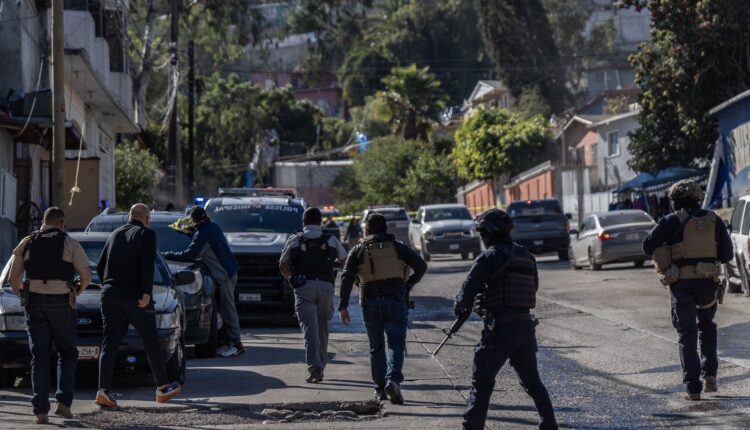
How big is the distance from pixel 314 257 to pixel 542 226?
2531 cm

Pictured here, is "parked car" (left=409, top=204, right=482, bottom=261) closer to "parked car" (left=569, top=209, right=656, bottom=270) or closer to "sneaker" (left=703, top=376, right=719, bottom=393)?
"parked car" (left=569, top=209, right=656, bottom=270)

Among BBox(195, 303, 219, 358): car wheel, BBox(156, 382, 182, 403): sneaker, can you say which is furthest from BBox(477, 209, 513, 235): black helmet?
BBox(195, 303, 219, 358): car wheel

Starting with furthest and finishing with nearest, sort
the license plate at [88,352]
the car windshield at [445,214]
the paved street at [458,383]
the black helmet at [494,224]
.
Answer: the car windshield at [445,214] < the license plate at [88,352] < the paved street at [458,383] < the black helmet at [494,224]

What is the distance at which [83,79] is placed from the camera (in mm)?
30656

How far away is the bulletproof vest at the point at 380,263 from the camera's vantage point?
11.7m

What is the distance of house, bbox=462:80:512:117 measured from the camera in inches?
3391

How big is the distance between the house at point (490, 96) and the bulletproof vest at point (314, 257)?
7160 cm

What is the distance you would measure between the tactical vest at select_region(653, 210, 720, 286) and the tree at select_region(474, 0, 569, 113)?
228 feet

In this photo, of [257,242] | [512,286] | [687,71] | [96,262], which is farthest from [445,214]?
[512,286]

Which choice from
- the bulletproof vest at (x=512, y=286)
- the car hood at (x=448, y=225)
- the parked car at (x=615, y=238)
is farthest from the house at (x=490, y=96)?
the bulletproof vest at (x=512, y=286)

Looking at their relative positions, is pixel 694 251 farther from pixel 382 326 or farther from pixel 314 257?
pixel 314 257

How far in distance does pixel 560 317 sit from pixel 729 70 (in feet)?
56.6

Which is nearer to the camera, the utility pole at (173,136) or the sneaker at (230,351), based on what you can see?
the sneaker at (230,351)

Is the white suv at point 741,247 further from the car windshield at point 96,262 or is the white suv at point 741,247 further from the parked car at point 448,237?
the parked car at point 448,237
